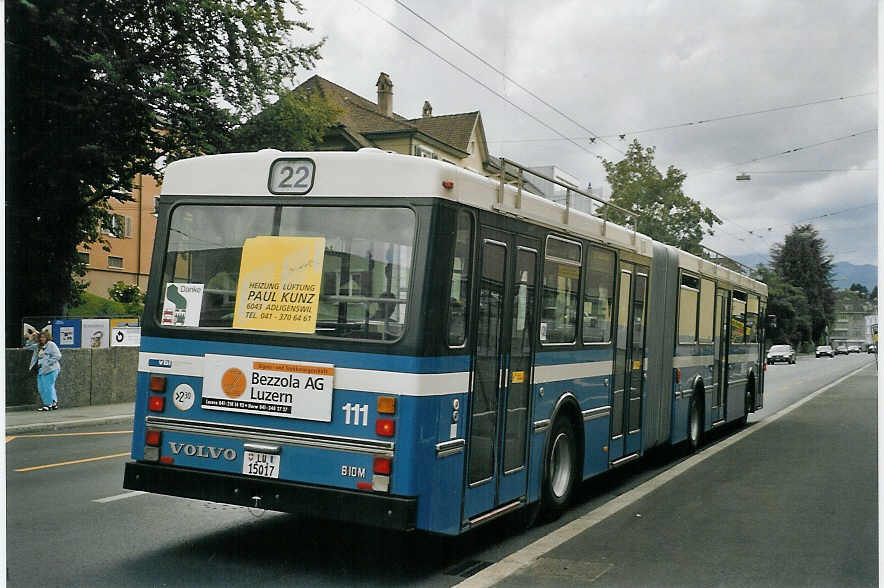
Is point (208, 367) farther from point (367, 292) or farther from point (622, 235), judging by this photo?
point (622, 235)

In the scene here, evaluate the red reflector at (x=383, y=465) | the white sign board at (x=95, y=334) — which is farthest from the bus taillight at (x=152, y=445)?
the white sign board at (x=95, y=334)

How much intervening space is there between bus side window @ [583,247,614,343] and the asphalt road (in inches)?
65.8

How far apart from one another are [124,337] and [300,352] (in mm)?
16649

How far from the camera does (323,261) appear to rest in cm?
646

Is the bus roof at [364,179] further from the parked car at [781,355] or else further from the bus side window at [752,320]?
the parked car at [781,355]

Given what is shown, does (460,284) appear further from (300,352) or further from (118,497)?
(118,497)

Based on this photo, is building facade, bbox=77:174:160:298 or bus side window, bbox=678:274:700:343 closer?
bus side window, bbox=678:274:700:343

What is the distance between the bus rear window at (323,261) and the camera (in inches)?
247

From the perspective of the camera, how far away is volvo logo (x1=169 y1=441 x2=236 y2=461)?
21.4 feet

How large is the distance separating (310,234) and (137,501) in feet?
12.2

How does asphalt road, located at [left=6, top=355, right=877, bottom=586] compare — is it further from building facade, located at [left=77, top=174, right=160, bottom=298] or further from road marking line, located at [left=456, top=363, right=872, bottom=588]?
building facade, located at [left=77, top=174, right=160, bottom=298]

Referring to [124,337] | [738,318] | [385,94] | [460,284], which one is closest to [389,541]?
[460,284]

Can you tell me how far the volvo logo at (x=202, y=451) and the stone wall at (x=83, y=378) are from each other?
14.0 metres

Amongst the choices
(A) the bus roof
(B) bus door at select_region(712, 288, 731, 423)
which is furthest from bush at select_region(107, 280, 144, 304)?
(A) the bus roof
